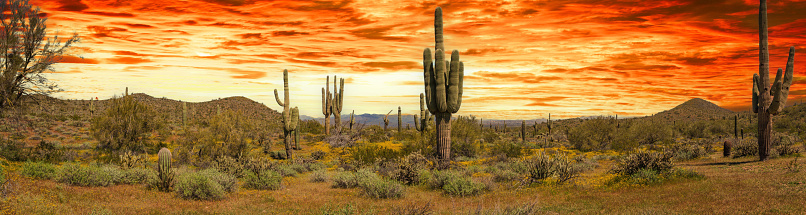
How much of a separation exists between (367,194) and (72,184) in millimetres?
10119

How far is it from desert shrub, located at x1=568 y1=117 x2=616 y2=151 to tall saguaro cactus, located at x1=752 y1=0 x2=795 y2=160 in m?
15.3

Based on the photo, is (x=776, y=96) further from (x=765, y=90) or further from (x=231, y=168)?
(x=231, y=168)

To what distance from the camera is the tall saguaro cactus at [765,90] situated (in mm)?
20609

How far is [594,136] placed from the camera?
120ft

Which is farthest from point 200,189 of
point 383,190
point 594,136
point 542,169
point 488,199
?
point 594,136

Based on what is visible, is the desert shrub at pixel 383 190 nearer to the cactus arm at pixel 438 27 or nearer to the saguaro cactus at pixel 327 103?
the cactus arm at pixel 438 27

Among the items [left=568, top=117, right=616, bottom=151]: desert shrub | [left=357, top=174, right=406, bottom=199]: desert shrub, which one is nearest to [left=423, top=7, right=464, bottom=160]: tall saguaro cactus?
[left=357, top=174, right=406, bottom=199]: desert shrub

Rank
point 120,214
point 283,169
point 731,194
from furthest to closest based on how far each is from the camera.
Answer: point 283,169, point 731,194, point 120,214

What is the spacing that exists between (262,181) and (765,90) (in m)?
23.1

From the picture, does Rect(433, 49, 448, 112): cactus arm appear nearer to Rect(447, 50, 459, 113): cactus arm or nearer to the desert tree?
Rect(447, 50, 459, 113): cactus arm

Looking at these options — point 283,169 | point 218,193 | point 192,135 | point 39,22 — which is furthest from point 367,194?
point 39,22

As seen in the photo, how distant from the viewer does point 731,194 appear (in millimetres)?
11539

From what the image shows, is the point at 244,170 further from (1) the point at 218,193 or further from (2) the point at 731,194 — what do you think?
(2) the point at 731,194

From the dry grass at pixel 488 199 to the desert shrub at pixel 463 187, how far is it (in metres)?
0.29
